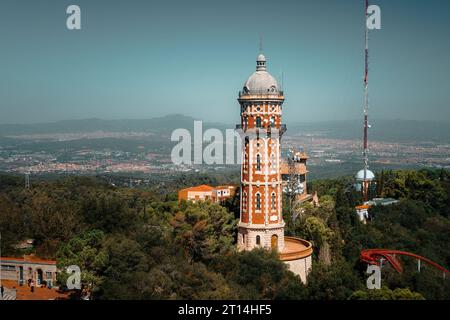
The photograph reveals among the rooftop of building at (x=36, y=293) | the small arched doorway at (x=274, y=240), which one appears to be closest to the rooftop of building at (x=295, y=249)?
the small arched doorway at (x=274, y=240)

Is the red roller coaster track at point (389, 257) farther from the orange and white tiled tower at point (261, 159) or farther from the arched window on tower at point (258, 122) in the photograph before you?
the arched window on tower at point (258, 122)

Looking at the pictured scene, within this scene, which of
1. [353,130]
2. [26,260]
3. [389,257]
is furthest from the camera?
[353,130]

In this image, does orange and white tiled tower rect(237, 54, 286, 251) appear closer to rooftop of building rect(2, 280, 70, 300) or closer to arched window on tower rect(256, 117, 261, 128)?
arched window on tower rect(256, 117, 261, 128)

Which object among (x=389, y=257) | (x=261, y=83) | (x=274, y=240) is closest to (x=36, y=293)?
(x=274, y=240)

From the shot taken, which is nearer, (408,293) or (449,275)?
(408,293)

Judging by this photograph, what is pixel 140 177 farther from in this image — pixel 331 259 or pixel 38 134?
pixel 331 259

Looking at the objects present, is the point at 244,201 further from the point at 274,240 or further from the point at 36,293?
the point at 36,293
